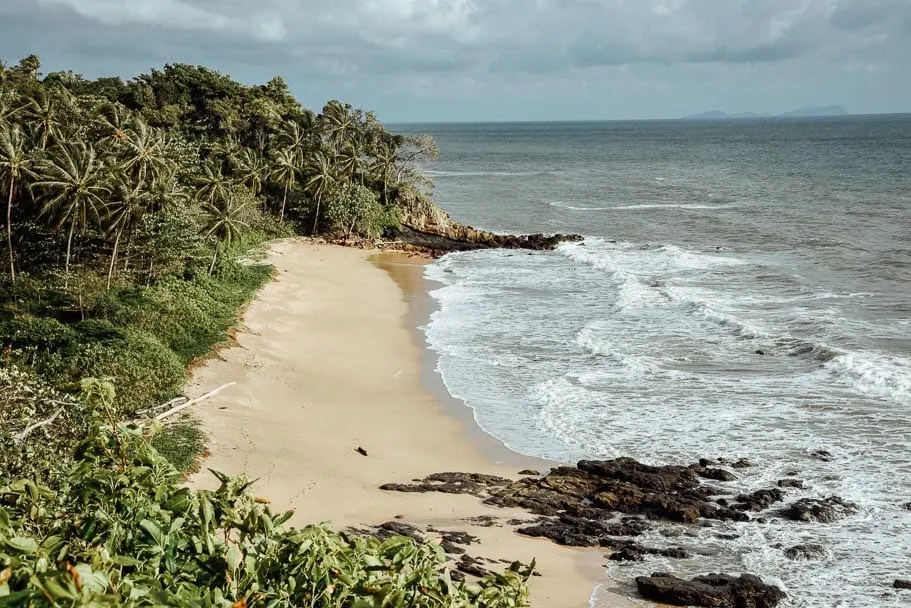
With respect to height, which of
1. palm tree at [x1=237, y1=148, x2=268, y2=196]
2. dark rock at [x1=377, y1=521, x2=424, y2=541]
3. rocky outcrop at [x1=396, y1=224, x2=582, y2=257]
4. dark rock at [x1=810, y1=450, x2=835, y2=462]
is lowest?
dark rock at [x1=377, y1=521, x2=424, y2=541]

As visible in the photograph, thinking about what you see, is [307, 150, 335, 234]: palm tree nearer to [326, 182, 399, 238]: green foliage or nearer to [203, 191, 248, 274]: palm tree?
[326, 182, 399, 238]: green foliage

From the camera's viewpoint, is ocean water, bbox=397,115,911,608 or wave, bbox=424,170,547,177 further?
wave, bbox=424,170,547,177

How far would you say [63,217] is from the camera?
37.3 metres

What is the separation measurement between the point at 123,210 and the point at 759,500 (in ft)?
98.0

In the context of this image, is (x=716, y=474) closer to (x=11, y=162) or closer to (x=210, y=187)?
(x=11, y=162)

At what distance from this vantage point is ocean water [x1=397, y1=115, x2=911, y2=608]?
19734 mm

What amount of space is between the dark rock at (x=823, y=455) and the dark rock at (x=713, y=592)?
7461mm

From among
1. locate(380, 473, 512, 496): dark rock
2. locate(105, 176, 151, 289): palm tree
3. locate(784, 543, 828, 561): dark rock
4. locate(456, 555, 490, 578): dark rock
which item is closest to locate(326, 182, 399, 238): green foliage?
locate(105, 176, 151, 289): palm tree

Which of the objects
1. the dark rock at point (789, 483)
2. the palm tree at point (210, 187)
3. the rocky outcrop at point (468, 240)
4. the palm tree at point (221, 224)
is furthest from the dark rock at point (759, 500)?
the rocky outcrop at point (468, 240)

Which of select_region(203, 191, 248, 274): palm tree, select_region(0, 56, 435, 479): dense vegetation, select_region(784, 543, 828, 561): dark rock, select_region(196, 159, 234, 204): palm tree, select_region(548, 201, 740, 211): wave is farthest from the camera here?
select_region(548, 201, 740, 211): wave

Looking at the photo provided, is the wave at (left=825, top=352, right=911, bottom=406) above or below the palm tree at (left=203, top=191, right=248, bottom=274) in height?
below

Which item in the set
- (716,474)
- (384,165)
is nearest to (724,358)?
(716,474)

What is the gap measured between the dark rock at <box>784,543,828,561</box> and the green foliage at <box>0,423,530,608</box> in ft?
47.6

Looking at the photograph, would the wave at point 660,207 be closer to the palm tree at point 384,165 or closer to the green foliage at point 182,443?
the palm tree at point 384,165
